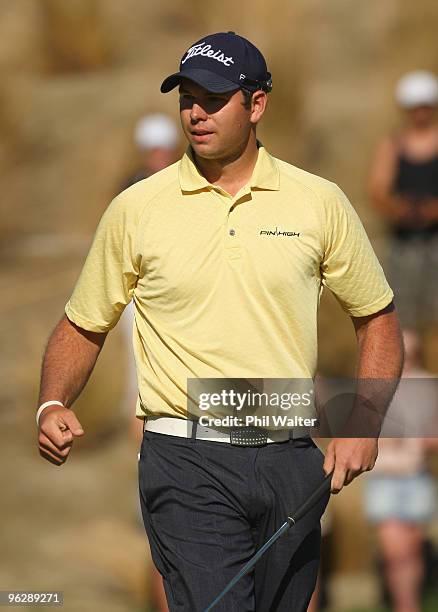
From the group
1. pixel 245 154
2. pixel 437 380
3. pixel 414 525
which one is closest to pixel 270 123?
pixel 437 380

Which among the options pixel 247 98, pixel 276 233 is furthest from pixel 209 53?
pixel 276 233

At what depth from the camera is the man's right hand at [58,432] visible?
415 cm

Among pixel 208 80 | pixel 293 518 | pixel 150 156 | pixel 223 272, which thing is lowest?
pixel 293 518

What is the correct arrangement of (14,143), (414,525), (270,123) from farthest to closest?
(14,143) < (270,123) < (414,525)

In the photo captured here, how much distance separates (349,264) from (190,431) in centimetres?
69

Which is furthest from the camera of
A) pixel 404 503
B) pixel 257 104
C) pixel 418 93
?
pixel 418 93

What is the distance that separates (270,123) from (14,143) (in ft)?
8.57

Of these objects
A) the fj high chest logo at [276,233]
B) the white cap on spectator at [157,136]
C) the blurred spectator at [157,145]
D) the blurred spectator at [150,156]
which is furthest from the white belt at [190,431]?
the white cap on spectator at [157,136]

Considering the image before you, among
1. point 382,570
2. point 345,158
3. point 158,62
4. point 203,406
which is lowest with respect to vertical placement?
point 382,570

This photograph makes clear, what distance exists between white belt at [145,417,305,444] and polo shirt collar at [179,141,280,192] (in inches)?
27.0

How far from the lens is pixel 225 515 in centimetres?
422

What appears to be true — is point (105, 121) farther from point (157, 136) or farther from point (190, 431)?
point (190, 431)

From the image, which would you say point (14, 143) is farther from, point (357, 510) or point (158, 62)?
point (357, 510)

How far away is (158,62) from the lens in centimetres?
1313
